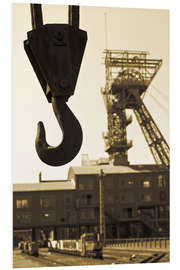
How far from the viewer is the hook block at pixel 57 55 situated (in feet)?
3.22

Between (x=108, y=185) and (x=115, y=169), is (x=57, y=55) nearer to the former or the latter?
(x=115, y=169)

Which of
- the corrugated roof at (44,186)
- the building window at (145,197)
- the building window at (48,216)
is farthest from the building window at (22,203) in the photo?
the building window at (145,197)

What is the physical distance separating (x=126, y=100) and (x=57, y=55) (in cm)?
859

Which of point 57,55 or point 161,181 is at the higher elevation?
point 57,55

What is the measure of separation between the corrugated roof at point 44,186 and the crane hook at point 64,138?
659 centimetres

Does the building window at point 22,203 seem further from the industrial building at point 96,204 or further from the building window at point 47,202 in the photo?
the building window at point 47,202

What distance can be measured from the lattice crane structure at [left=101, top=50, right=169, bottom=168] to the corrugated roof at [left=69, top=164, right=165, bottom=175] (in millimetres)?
200

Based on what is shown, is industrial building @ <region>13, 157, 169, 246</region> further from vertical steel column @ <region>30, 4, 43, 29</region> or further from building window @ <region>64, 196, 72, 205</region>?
vertical steel column @ <region>30, 4, 43, 29</region>

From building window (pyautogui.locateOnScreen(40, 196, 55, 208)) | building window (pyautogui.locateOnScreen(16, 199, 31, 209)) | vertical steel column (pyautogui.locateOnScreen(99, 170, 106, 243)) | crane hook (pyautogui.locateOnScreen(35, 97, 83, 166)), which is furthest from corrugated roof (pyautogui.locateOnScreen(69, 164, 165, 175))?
crane hook (pyautogui.locateOnScreen(35, 97, 83, 166))

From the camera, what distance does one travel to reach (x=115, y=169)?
9.26 metres

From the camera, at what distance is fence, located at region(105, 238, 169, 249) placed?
813cm

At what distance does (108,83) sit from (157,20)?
1.60 metres

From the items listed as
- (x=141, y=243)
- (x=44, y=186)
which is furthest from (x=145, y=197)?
(x=44, y=186)
